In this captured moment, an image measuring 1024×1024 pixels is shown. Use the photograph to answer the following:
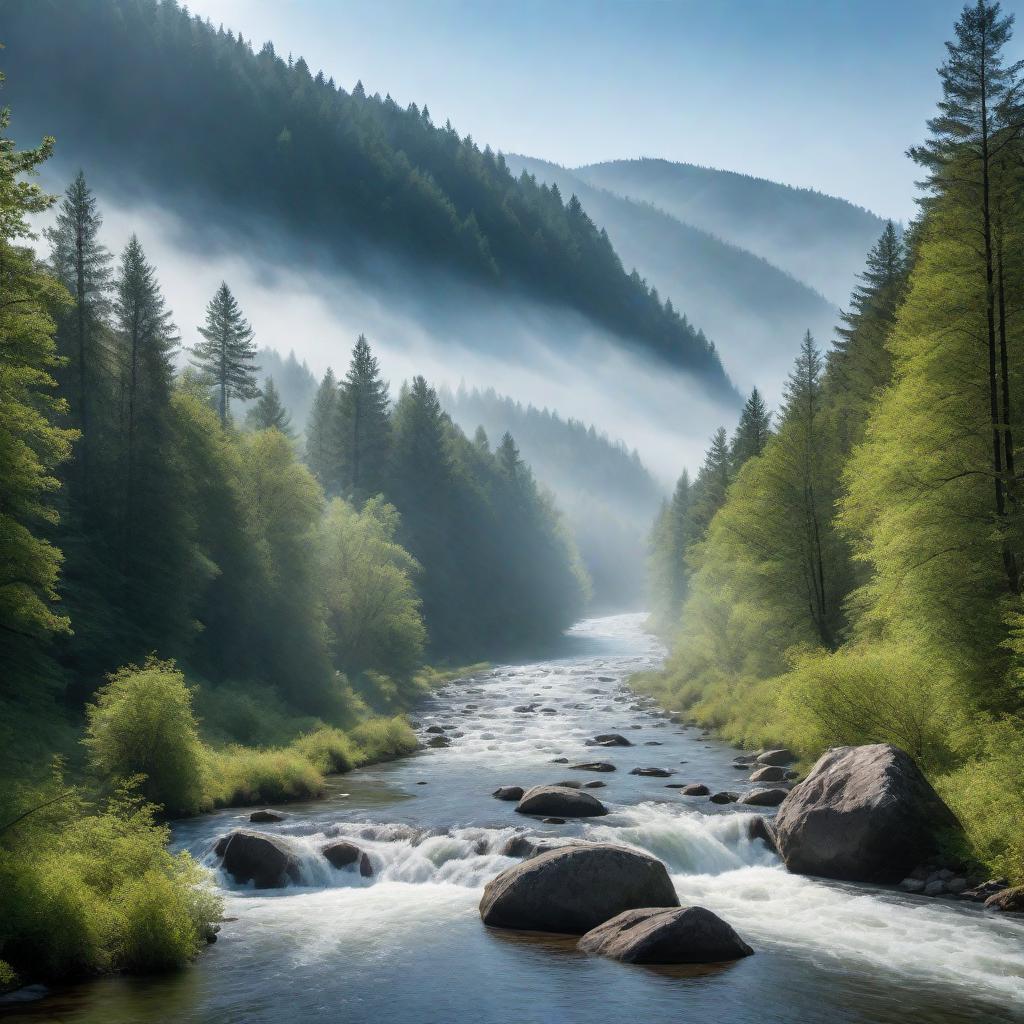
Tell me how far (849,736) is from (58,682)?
25623 mm

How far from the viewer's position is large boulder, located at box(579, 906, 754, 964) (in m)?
17.2

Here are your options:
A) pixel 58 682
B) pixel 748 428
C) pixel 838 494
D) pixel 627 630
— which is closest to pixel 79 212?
pixel 58 682

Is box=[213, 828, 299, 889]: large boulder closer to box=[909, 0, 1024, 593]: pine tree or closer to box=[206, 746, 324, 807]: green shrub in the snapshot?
box=[206, 746, 324, 807]: green shrub

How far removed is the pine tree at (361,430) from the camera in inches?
3588

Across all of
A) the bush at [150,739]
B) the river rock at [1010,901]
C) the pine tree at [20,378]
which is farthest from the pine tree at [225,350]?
the river rock at [1010,901]

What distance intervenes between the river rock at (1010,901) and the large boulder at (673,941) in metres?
6.25

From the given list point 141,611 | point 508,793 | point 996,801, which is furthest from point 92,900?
point 141,611

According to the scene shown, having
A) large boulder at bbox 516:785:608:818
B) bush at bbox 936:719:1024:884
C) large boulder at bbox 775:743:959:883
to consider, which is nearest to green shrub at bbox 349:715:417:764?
large boulder at bbox 516:785:608:818

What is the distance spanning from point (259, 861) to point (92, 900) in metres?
6.77

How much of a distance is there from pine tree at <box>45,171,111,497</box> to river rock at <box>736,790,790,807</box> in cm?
3185

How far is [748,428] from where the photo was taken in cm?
7862

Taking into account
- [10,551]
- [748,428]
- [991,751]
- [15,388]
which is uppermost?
[748,428]

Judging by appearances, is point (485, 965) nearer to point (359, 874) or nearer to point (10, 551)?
point (359, 874)

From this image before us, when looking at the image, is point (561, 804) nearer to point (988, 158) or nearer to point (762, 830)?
point (762, 830)
